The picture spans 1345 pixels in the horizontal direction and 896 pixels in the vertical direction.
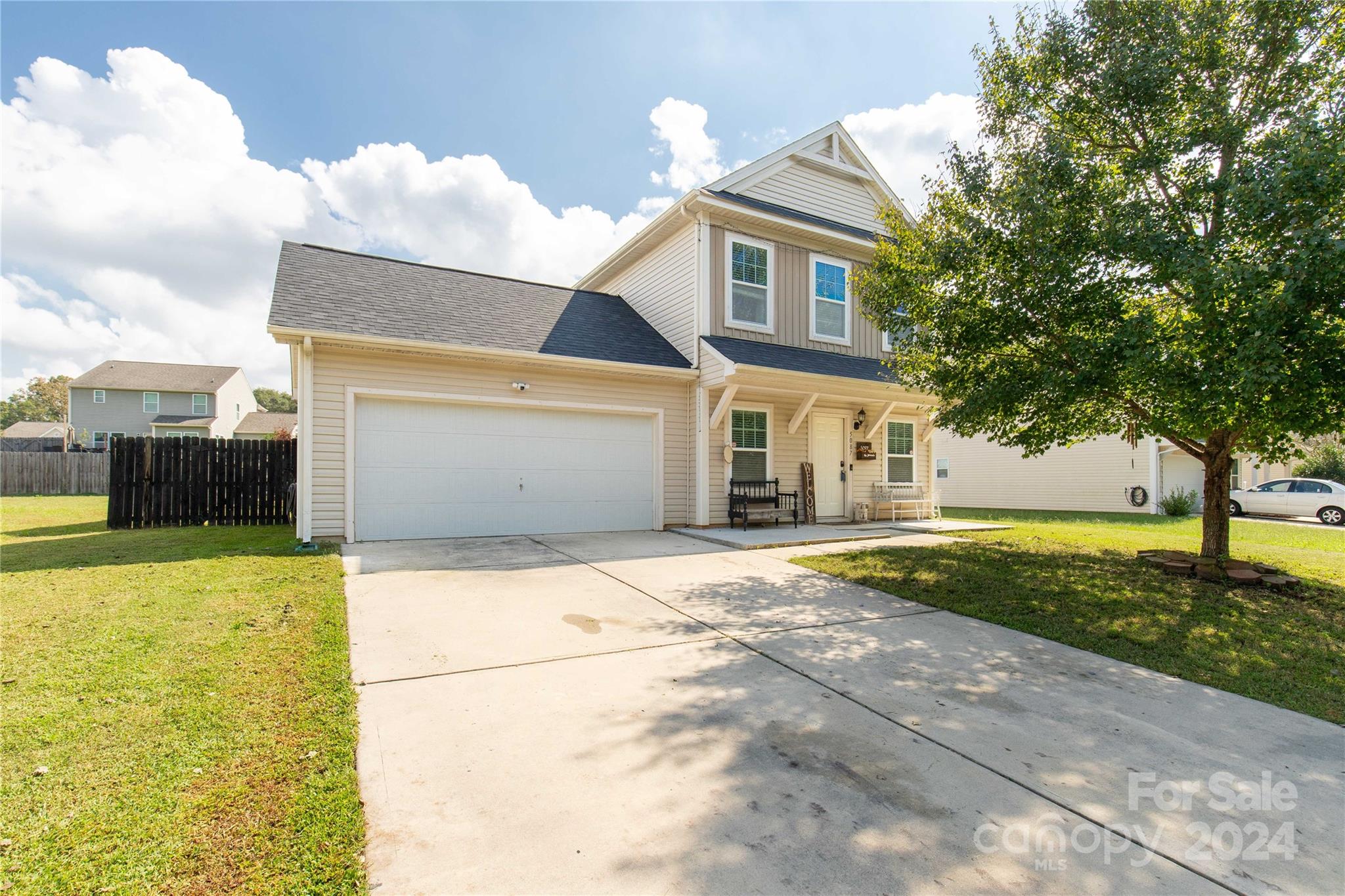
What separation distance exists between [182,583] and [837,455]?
34.9 feet

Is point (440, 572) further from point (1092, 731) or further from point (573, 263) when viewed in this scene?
point (573, 263)

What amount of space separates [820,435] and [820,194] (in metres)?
5.05

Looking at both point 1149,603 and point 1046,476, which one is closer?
point 1149,603

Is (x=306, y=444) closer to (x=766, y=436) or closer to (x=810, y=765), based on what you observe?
(x=766, y=436)

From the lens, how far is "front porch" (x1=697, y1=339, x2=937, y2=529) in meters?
10.3

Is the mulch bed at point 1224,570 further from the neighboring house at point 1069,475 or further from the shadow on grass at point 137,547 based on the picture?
the shadow on grass at point 137,547

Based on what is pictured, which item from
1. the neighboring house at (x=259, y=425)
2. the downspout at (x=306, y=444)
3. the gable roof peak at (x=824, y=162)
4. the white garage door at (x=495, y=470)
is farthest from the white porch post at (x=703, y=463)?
the neighboring house at (x=259, y=425)

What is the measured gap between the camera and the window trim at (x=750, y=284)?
1070 centimetres

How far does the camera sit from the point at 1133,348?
5.68m

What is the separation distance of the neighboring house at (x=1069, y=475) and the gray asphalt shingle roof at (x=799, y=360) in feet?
23.7

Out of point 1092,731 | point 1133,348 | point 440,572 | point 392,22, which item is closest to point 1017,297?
point 1133,348

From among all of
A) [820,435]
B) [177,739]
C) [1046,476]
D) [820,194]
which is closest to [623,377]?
[820,435]

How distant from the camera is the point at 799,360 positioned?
1082 cm

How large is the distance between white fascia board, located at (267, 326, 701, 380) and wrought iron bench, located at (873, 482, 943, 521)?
201 inches
